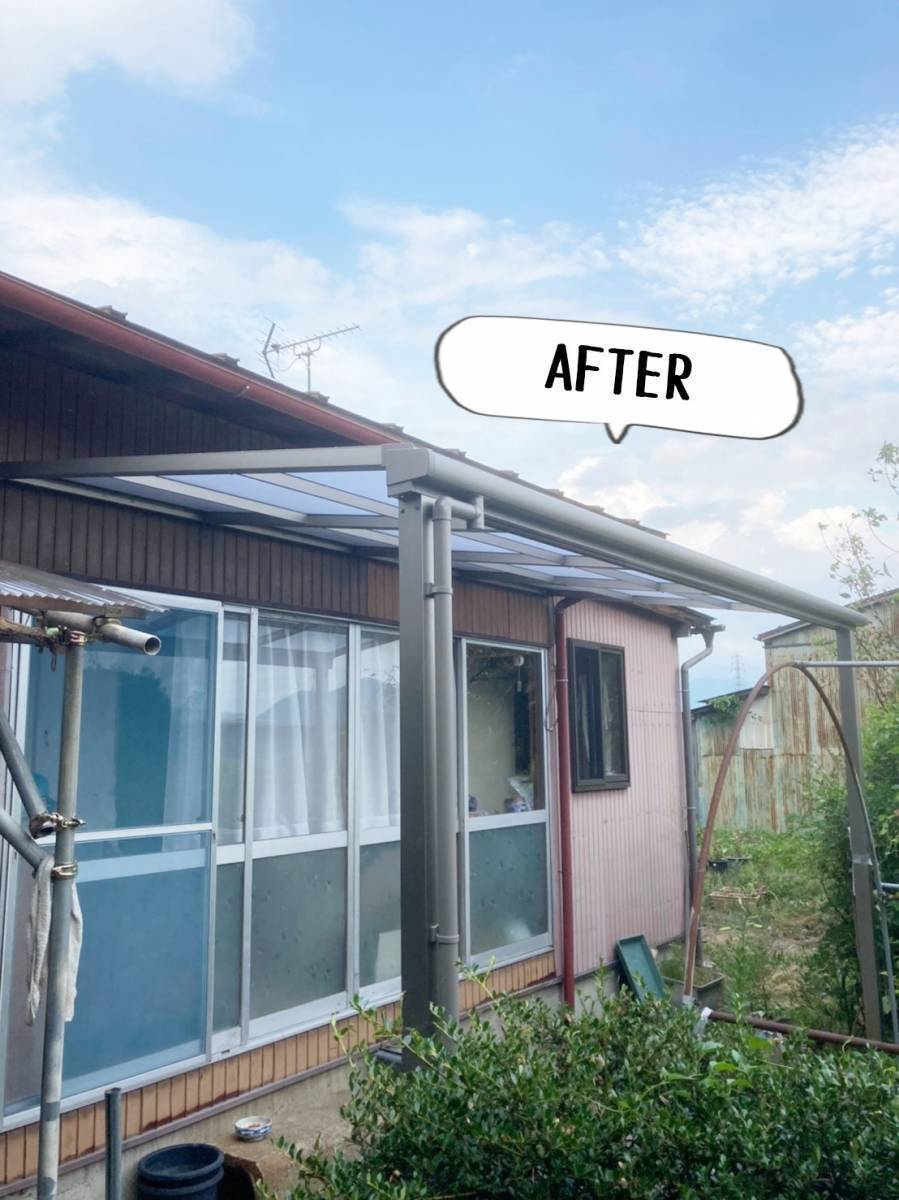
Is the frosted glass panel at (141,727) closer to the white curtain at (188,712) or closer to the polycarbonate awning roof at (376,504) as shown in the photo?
the white curtain at (188,712)

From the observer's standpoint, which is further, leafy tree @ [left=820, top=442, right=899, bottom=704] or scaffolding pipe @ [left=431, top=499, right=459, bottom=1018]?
leafy tree @ [left=820, top=442, right=899, bottom=704]

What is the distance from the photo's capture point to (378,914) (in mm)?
5320

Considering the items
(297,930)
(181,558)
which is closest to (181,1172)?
(297,930)

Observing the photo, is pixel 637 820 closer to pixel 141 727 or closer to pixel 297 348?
pixel 141 727

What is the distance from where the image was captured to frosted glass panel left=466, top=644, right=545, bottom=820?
6562mm

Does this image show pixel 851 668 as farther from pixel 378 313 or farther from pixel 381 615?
pixel 378 313

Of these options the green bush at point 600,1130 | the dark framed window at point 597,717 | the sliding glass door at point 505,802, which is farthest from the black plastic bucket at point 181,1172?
the dark framed window at point 597,717

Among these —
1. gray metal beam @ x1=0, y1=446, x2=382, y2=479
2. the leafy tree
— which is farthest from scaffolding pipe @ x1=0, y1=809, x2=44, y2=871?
the leafy tree

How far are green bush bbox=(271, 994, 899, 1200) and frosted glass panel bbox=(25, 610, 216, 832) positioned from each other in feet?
7.02

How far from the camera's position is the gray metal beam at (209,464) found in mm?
2918

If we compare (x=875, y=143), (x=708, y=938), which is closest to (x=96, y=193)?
(x=875, y=143)

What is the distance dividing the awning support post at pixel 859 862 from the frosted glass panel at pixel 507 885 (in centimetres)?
203

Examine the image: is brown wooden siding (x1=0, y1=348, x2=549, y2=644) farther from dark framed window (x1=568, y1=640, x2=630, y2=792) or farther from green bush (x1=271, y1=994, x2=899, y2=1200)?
dark framed window (x1=568, y1=640, x2=630, y2=792)

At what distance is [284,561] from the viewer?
4.87 metres
